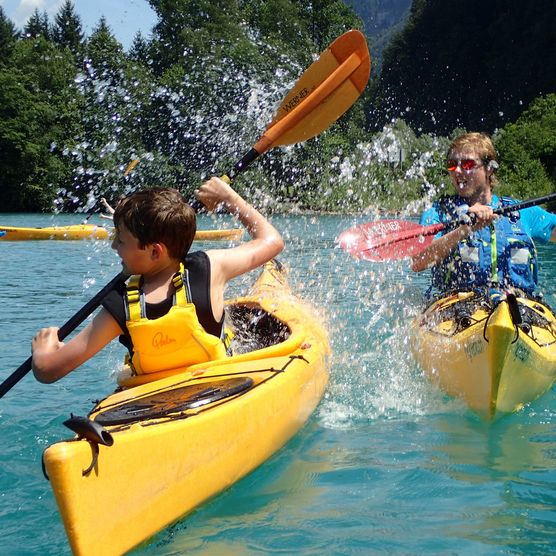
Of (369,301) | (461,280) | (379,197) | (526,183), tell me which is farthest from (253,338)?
(526,183)

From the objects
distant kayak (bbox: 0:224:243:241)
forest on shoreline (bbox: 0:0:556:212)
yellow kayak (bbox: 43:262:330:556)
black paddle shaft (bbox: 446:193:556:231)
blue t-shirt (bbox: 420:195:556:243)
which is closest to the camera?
yellow kayak (bbox: 43:262:330:556)

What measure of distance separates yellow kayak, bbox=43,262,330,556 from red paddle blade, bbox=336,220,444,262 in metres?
1.27

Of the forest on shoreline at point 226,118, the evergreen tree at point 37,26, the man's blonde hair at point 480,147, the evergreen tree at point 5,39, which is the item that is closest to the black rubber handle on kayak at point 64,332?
the man's blonde hair at point 480,147

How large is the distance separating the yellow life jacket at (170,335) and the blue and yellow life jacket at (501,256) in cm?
193

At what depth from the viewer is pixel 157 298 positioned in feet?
9.02

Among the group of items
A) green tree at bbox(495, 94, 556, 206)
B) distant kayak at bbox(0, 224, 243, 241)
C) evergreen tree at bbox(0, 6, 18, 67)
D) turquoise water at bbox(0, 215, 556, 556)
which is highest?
evergreen tree at bbox(0, 6, 18, 67)

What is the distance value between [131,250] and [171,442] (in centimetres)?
65

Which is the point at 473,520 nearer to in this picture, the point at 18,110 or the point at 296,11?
the point at 296,11

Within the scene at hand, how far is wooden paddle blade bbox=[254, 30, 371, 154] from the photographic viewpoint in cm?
437

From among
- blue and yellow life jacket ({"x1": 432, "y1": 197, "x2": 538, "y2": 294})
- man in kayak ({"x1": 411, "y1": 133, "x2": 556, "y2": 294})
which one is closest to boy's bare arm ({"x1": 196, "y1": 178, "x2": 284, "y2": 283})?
man in kayak ({"x1": 411, "y1": 133, "x2": 556, "y2": 294})

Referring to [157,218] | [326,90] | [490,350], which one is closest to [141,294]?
[157,218]

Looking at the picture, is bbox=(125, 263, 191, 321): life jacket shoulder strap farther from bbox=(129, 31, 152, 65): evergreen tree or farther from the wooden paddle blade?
bbox=(129, 31, 152, 65): evergreen tree

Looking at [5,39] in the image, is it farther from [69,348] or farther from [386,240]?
[69,348]

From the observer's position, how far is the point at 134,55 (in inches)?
1131
